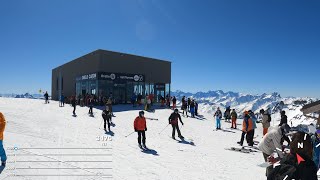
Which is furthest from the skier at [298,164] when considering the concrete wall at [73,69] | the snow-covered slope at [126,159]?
the concrete wall at [73,69]

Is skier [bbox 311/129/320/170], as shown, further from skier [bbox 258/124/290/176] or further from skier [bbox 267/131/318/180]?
skier [bbox 267/131/318/180]

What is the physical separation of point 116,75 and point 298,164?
1196 inches

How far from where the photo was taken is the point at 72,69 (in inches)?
1539

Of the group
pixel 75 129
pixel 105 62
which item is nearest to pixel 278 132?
pixel 75 129

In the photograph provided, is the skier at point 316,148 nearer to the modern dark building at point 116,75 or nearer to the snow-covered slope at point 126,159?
the snow-covered slope at point 126,159

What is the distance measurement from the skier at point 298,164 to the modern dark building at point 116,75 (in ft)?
82.7

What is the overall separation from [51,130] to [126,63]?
20.9 m

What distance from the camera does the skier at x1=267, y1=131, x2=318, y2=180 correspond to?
265 cm

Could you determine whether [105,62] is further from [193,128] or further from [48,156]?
[48,156]

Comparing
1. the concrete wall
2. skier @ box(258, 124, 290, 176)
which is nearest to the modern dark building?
Answer: the concrete wall

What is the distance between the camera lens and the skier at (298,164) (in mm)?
2654
